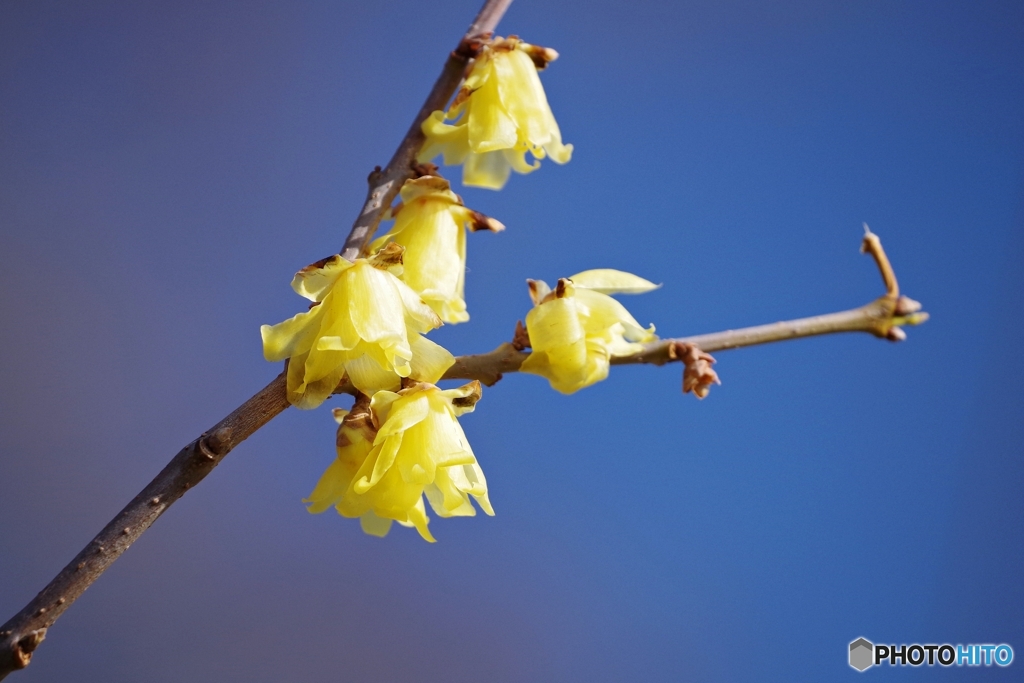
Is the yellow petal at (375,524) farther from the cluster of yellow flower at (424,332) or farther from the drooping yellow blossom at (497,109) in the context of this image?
the drooping yellow blossom at (497,109)

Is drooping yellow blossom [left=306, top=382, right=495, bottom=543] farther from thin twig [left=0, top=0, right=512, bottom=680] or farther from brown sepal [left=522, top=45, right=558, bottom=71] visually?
brown sepal [left=522, top=45, right=558, bottom=71]

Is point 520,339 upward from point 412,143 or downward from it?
downward

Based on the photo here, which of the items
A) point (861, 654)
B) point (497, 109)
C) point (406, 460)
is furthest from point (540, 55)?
point (861, 654)

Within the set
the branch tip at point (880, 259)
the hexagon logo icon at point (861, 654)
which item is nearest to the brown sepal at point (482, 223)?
the branch tip at point (880, 259)

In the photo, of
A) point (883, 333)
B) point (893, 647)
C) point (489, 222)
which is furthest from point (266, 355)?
point (893, 647)

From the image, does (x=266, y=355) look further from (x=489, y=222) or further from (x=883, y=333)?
(x=883, y=333)

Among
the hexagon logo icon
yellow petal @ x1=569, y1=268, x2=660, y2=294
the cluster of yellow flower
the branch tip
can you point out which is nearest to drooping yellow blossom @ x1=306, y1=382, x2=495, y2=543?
the cluster of yellow flower

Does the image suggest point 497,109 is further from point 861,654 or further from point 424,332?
point 861,654
